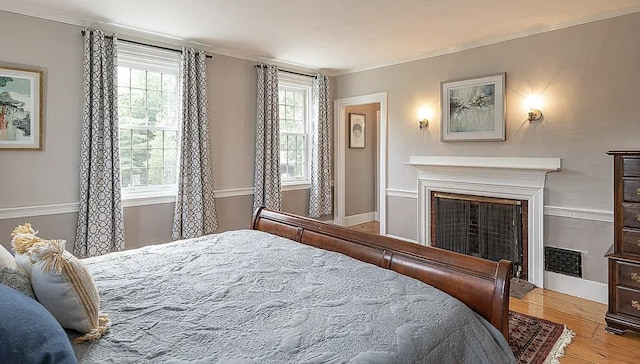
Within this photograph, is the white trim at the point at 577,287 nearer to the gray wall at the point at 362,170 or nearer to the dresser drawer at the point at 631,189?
the dresser drawer at the point at 631,189

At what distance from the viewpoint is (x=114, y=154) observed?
3.82 meters

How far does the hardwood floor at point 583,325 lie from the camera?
2.61 metres

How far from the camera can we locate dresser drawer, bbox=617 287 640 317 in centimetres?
284

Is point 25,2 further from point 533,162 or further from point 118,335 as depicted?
point 533,162

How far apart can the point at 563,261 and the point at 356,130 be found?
3.92m

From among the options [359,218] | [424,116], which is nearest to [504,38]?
[424,116]

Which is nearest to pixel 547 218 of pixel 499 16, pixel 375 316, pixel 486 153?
pixel 486 153

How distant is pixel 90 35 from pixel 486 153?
4.22 metres

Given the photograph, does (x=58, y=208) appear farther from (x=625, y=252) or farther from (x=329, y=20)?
(x=625, y=252)

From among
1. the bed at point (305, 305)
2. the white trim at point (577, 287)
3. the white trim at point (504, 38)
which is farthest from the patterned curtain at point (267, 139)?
the white trim at point (577, 287)

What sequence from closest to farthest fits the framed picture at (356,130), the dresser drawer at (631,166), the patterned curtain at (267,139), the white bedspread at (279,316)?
the white bedspread at (279,316), the dresser drawer at (631,166), the patterned curtain at (267,139), the framed picture at (356,130)

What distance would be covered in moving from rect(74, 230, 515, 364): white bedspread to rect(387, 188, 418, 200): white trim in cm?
306

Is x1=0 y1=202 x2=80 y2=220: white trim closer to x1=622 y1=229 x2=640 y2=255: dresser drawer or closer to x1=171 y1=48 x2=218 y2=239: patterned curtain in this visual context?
x1=171 y1=48 x2=218 y2=239: patterned curtain

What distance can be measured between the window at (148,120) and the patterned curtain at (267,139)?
1.05 m
